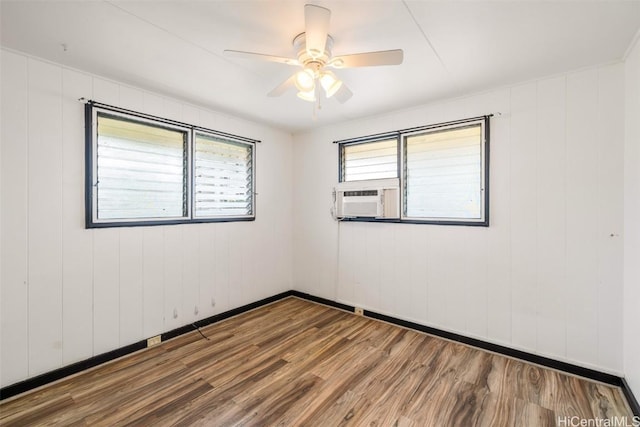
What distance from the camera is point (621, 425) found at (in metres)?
1.74

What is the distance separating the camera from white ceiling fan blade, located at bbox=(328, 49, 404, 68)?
5.24 feet

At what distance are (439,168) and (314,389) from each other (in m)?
2.37

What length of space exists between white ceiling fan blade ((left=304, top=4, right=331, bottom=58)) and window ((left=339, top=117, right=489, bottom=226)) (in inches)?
70.5

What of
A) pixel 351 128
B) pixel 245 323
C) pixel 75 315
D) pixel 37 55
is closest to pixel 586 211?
pixel 351 128

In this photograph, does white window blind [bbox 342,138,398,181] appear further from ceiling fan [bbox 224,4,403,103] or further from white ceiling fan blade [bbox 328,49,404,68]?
white ceiling fan blade [bbox 328,49,404,68]

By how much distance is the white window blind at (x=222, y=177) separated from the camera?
3156 millimetres

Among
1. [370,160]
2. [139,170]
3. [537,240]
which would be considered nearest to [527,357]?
[537,240]

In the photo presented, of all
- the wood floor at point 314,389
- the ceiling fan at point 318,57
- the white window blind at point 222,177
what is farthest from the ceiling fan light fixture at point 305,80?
the wood floor at point 314,389

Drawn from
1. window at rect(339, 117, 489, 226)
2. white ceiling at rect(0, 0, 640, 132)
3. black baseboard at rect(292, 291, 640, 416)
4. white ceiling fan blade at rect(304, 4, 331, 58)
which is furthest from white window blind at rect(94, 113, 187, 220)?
black baseboard at rect(292, 291, 640, 416)

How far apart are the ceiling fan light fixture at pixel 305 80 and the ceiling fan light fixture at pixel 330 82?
74 mm

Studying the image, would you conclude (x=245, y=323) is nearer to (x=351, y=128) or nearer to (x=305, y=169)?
(x=305, y=169)

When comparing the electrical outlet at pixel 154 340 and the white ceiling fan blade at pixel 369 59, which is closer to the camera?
the white ceiling fan blade at pixel 369 59

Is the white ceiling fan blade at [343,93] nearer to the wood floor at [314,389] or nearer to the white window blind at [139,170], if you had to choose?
the white window blind at [139,170]

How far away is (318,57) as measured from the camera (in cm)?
170
